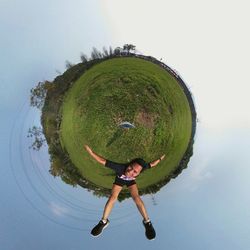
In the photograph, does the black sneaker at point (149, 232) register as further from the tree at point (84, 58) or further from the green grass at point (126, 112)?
the tree at point (84, 58)

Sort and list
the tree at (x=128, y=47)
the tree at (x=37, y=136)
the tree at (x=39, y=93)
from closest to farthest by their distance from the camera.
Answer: the tree at (x=39, y=93), the tree at (x=128, y=47), the tree at (x=37, y=136)

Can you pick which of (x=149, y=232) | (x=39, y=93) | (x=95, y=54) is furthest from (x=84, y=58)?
(x=149, y=232)

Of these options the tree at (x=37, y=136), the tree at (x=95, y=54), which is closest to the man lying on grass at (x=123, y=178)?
the tree at (x=37, y=136)

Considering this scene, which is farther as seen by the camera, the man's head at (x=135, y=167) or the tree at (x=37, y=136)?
the tree at (x=37, y=136)

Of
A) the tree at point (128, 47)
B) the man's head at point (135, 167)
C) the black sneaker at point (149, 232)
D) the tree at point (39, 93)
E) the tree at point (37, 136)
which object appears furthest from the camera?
the tree at point (37, 136)

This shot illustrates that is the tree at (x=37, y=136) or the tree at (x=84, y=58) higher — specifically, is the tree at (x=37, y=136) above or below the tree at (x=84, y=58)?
below

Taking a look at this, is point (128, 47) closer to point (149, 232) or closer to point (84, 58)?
point (84, 58)

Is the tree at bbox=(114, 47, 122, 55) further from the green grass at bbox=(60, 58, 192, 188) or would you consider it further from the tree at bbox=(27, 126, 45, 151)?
the tree at bbox=(27, 126, 45, 151)

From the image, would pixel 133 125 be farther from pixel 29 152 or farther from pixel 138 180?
pixel 29 152
